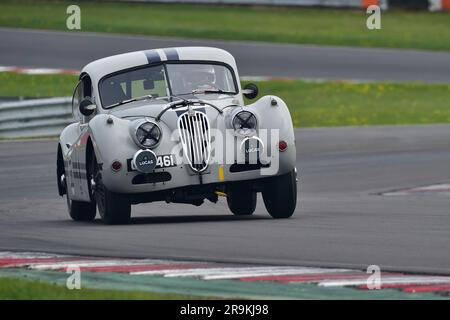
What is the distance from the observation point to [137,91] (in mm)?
13016

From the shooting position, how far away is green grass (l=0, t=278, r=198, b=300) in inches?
299

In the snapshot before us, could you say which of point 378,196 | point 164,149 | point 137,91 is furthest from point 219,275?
point 378,196

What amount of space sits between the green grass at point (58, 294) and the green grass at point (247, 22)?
87.6 feet

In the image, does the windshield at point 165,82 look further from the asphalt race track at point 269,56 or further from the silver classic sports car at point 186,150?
the asphalt race track at point 269,56

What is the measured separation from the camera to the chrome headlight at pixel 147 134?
11.8 metres

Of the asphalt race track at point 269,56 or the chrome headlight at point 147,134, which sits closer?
the chrome headlight at point 147,134

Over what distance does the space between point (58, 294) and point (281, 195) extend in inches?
187

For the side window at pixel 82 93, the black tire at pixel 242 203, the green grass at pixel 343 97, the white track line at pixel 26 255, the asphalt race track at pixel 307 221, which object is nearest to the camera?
the asphalt race track at pixel 307 221

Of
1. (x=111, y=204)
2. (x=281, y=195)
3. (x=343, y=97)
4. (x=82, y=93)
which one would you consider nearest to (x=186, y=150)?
(x=111, y=204)

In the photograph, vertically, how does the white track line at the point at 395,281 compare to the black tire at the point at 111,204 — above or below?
above

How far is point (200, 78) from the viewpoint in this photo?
13.0 metres

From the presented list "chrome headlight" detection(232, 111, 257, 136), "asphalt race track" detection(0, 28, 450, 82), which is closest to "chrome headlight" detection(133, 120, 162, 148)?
"chrome headlight" detection(232, 111, 257, 136)

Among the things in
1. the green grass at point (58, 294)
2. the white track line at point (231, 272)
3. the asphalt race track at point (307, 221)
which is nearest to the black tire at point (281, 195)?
the asphalt race track at point (307, 221)

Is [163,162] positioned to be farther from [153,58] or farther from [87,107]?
[153,58]
